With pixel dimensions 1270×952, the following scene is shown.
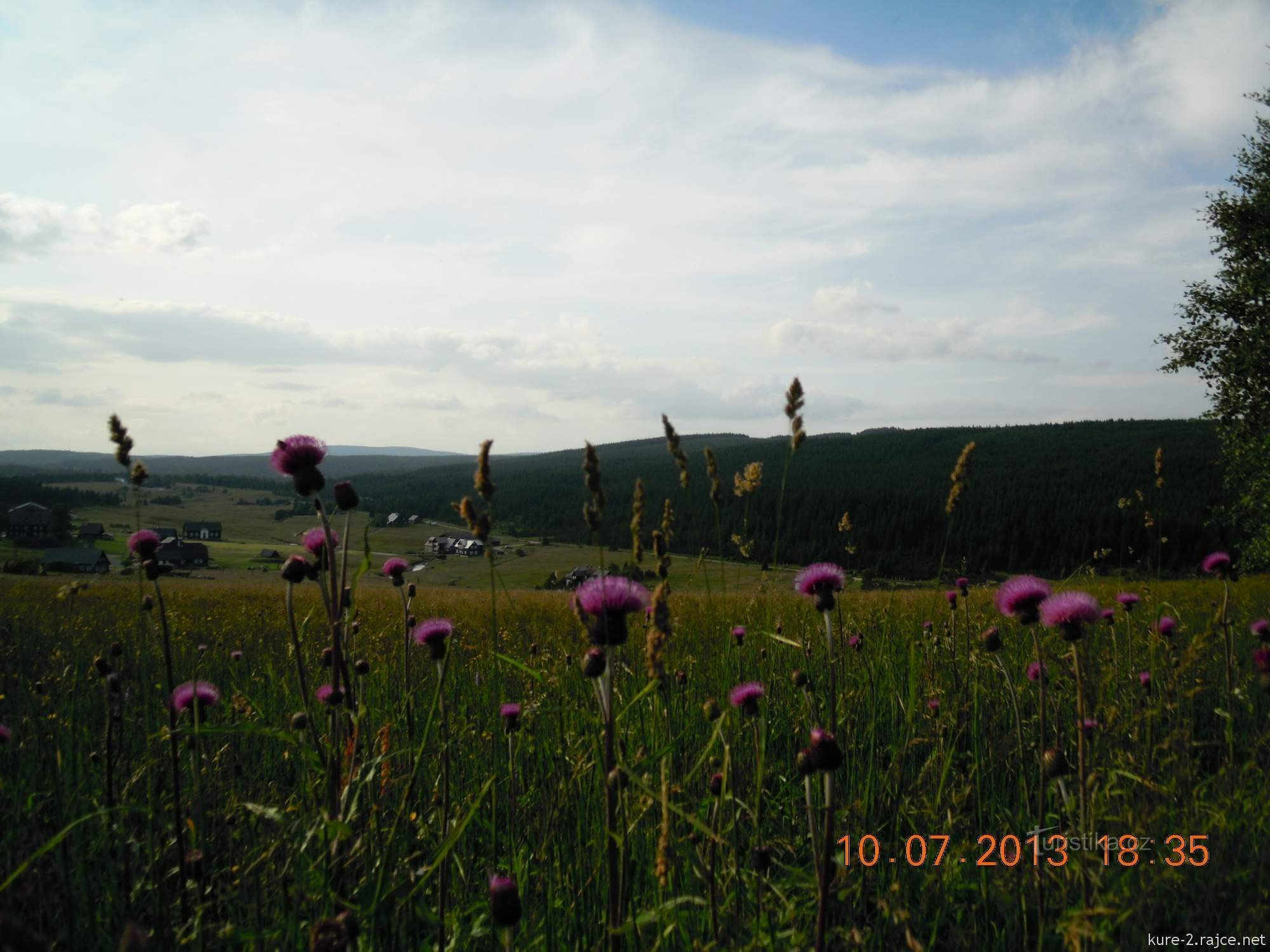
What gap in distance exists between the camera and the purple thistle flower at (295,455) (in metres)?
2.23

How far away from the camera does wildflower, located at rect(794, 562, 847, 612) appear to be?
2404 millimetres

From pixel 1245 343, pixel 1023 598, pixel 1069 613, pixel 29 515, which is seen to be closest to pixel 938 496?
pixel 1245 343

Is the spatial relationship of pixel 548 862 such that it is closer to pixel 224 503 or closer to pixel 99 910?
pixel 99 910

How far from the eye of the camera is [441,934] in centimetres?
149

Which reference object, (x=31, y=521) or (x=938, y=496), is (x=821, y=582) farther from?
(x=31, y=521)

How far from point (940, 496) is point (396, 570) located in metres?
73.2

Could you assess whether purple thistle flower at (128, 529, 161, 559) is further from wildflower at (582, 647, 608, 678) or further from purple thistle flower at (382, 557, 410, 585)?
wildflower at (582, 647, 608, 678)

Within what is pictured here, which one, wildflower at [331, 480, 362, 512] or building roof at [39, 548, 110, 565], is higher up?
wildflower at [331, 480, 362, 512]

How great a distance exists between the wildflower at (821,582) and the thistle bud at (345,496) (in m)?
1.63

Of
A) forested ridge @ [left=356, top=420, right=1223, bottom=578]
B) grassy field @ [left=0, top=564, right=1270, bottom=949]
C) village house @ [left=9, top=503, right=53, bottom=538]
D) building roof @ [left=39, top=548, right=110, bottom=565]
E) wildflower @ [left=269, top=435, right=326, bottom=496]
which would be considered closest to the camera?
grassy field @ [left=0, top=564, right=1270, bottom=949]

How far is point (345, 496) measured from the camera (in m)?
2.46

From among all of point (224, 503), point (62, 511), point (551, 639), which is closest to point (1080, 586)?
point (551, 639)

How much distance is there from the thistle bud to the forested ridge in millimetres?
1224

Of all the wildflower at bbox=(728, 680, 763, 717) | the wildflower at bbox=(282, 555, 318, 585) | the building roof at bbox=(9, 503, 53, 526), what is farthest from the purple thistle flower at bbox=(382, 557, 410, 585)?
the building roof at bbox=(9, 503, 53, 526)
